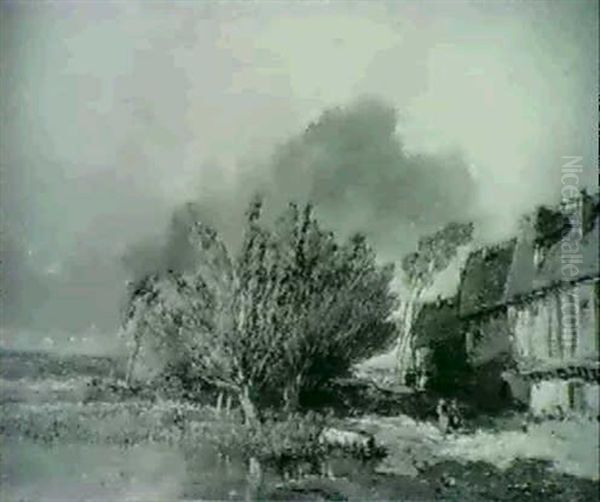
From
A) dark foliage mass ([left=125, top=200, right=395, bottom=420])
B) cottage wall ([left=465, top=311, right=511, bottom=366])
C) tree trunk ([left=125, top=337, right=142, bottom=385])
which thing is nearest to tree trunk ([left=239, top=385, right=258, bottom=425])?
dark foliage mass ([left=125, top=200, right=395, bottom=420])

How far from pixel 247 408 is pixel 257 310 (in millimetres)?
228

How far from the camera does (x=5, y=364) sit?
2660 millimetres

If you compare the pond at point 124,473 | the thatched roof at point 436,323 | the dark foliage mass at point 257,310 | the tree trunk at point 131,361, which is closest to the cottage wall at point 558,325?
the thatched roof at point 436,323

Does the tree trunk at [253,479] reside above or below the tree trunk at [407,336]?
below

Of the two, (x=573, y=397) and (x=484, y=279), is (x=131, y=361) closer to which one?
(x=484, y=279)

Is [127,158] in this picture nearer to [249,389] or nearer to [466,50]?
[249,389]

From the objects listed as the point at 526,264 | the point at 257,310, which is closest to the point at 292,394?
the point at 257,310

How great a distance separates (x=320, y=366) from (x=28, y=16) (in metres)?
1.08

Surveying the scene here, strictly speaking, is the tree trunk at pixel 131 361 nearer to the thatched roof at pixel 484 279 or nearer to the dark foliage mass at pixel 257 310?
the dark foliage mass at pixel 257 310

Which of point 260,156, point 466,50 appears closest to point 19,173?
point 260,156

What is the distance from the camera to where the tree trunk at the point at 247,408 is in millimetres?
2666

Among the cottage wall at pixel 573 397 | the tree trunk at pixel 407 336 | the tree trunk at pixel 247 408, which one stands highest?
the tree trunk at pixel 407 336

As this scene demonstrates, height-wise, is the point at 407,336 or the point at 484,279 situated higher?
the point at 484,279

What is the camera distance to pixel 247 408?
2668 millimetres
